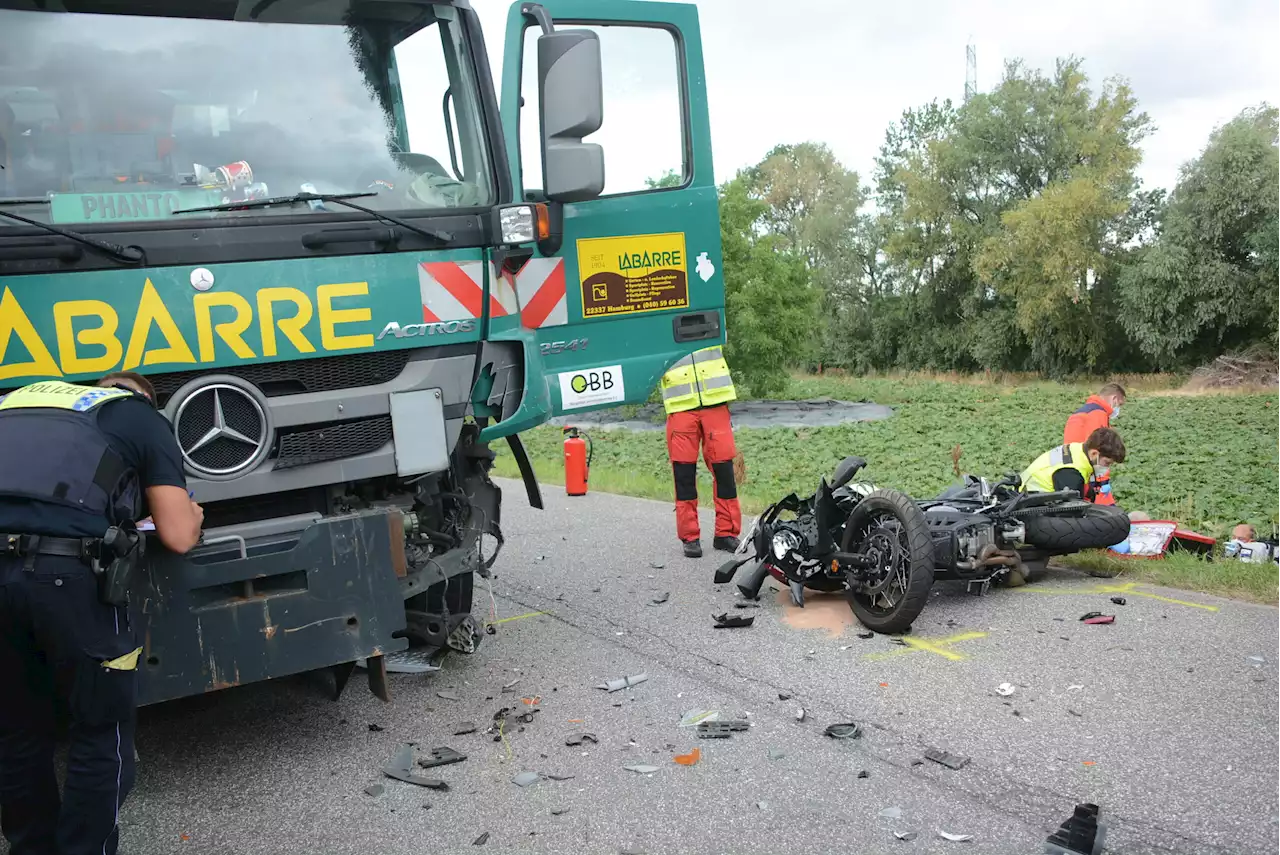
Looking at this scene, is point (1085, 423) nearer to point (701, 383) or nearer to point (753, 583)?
point (701, 383)

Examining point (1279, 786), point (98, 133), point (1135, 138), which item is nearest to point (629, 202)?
point (98, 133)

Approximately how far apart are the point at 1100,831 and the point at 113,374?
11.6ft

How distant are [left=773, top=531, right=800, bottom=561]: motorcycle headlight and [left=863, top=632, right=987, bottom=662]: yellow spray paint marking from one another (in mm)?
914

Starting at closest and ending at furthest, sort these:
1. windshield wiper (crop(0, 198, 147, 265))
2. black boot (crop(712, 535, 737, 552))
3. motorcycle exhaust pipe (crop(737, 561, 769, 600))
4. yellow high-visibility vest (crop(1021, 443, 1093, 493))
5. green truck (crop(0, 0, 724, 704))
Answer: windshield wiper (crop(0, 198, 147, 265)) < green truck (crop(0, 0, 724, 704)) < motorcycle exhaust pipe (crop(737, 561, 769, 600)) < yellow high-visibility vest (crop(1021, 443, 1093, 493)) < black boot (crop(712, 535, 737, 552))

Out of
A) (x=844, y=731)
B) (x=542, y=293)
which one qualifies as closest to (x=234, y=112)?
(x=542, y=293)

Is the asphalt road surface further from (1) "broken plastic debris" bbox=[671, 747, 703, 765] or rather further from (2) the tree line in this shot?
(2) the tree line

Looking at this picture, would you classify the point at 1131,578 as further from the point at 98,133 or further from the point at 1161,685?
the point at 98,133

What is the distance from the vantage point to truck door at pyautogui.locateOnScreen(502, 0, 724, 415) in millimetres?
4949

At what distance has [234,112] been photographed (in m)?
4.42

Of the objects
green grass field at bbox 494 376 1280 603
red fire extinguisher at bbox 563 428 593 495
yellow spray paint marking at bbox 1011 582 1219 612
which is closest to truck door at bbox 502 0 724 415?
yellow spray paint marking at bbox 1011 582 1219 612

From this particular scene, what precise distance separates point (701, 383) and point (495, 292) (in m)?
3.14

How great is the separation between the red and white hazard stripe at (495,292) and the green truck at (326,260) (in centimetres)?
1

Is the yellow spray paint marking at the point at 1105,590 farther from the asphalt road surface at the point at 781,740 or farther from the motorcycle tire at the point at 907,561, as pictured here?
the motorcycle tire at the point at 907,561

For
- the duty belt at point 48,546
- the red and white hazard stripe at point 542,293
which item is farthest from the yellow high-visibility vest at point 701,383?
the duty belt at point 48,546
